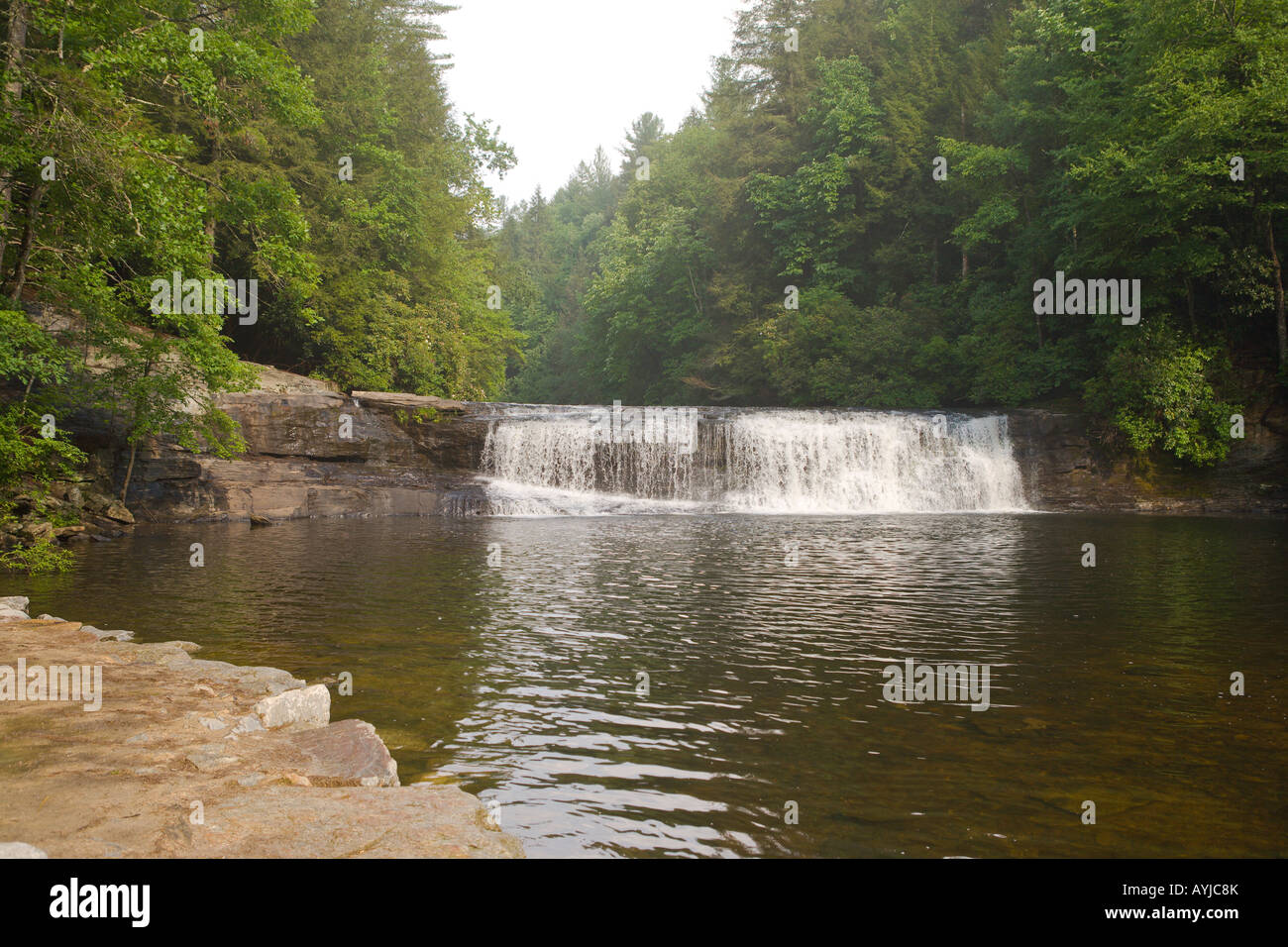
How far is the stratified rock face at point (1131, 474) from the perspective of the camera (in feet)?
78.2

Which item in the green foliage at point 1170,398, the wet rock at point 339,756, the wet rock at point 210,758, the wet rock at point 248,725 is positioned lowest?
the wet rock at point 339,756

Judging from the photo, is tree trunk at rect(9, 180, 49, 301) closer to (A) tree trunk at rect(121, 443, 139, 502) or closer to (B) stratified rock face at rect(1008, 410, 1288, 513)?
(A) tree trunk at rect(121, 443, 139, 502)

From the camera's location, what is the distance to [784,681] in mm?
6336

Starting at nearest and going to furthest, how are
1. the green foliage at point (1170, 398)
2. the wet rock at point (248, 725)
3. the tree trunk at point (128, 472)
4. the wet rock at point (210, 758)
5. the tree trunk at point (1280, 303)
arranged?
the wet rock at point (210, 758)
the wet rock at point (248, 725)
the tree trunk at point (128, 472)
the tree trunk at point (1280, 303)
the green foliage at point (1170, 398)

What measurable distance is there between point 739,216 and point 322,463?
27.6 meters

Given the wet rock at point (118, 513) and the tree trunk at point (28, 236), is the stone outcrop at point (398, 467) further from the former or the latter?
the tree trunk at point (28, 236)

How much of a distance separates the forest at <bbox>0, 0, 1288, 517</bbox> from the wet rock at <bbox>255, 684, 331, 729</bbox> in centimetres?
784

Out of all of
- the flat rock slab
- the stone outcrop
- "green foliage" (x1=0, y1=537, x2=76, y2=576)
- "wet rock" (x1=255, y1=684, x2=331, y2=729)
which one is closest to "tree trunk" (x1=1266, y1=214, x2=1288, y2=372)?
the stone outcrop

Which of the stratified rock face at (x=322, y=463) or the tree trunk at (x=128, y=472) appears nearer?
the tree trunk at (x=128, y=472)

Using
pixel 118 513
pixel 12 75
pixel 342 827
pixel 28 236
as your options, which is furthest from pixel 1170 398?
pixel 118 513

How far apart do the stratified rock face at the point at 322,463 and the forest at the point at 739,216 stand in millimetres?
1770

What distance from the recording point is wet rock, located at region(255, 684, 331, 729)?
4805mm

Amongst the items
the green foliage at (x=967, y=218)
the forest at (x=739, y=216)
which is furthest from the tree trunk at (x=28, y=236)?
the green foliage at (x=967, y=218)

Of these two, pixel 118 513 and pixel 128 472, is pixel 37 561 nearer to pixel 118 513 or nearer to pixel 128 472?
pixel 118 513
